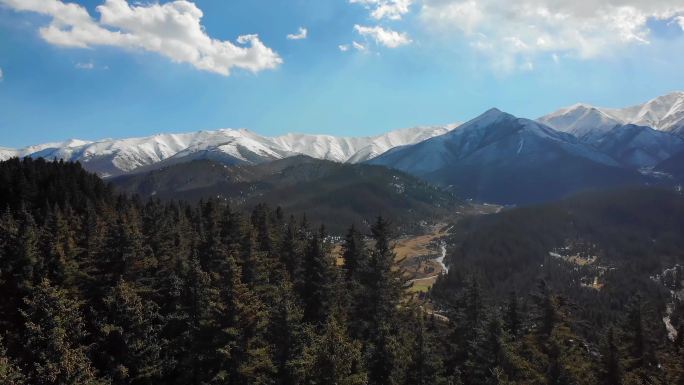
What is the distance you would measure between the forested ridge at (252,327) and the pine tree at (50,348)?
0.10m

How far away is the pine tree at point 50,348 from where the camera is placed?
30.5 metres

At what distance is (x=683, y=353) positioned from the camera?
43.1 m

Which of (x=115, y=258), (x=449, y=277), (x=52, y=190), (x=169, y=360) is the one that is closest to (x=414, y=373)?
(x=169, y=360)

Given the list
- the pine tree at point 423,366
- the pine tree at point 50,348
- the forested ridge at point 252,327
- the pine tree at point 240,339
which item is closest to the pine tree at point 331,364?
the forested ridge at point 252,327

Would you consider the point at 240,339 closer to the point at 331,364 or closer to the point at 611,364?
the point at 331,364

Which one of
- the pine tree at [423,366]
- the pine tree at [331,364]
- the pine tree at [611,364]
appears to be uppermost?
the pine tree at [331,364]

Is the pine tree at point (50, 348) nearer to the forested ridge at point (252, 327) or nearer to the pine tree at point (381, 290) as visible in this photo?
the forested ridge at point (252, 327)

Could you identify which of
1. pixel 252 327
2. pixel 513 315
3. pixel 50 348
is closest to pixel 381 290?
pixel 513 315

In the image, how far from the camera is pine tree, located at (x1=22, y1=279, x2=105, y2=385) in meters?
30.5

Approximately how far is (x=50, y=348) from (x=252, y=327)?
44.6 feet

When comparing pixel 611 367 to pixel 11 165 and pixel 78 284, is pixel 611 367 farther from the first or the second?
pixel 11 165

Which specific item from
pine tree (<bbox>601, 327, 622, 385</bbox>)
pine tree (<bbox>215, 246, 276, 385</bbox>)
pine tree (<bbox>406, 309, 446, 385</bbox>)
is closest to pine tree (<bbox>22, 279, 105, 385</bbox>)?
pine tree (<bbox>215, 246, 276, 385</bbox>)

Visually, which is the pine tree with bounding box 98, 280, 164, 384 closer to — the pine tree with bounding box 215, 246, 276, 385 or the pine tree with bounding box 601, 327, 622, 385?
the pine tree with bounding box 215, 246, 276, 385

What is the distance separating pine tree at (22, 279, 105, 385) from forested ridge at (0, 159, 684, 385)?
0.32 ft
